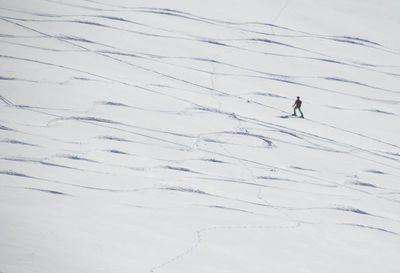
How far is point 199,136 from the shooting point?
762 centimetres

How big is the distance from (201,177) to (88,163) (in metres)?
1.30

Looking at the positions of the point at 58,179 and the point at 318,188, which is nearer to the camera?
the point at 58,179

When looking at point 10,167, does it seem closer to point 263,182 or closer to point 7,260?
point 7,260

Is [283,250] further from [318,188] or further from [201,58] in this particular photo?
[201,58]

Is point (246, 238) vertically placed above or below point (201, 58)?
below

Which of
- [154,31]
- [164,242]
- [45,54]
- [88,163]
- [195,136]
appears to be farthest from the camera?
[154,31]

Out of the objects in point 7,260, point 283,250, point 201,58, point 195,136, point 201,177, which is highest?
point 201,58

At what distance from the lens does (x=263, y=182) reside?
6766 mm

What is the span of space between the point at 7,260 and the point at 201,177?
3.03m

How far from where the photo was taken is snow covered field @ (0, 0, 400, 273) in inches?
199

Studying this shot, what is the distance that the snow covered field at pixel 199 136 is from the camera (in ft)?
16.6

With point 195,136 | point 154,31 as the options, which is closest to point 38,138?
point 195,136

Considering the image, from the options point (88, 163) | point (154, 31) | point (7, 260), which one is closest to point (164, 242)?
point (7, 260)

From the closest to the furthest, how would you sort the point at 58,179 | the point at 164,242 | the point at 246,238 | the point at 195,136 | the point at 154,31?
the point at 164,242 → the point at 246,238 → the point at 58,179 → the point at 195,136 → the point at 154,31
